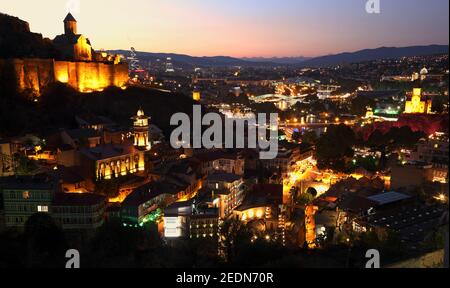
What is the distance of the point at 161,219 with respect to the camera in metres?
13.9

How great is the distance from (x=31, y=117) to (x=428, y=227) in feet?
65.2

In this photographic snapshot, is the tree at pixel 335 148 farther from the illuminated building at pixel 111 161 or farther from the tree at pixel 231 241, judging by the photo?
the tree at pixel 231 241

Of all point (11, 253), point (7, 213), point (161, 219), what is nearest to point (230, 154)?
point (161, 219)

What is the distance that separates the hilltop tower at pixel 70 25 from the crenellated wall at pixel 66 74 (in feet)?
12.9

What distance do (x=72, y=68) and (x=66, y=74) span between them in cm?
63

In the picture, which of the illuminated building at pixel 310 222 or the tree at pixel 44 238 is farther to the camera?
the illuminated building at pixel 310 222

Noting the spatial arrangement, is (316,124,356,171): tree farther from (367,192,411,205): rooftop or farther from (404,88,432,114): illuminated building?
(404,88,432,114): illuminated building

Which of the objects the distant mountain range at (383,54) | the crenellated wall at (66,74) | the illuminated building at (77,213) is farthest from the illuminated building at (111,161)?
the distant mountain range at (383,54)

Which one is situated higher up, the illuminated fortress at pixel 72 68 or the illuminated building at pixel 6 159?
the illuminated fortress at pixel 72 68

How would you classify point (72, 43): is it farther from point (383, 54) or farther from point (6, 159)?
point (383, 54)

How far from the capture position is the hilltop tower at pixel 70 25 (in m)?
31.2

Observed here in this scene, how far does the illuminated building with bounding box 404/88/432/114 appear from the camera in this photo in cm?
Answer: 3278
